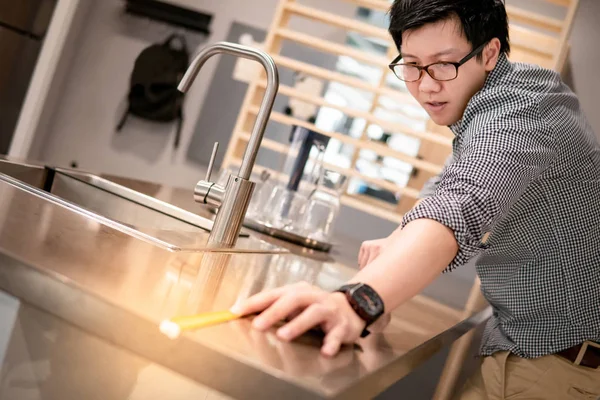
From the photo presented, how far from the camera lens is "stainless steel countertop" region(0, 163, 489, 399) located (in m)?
0.65

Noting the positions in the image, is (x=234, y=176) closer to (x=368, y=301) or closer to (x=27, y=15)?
(x=368, y=301)

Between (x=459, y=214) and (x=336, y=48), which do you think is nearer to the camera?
(x=459, y=214)

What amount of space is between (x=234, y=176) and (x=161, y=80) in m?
3.29

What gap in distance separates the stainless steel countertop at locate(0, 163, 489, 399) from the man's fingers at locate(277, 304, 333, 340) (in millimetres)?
16

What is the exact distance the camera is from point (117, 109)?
15.4 ft

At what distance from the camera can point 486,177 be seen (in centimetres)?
99

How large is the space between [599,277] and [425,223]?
61cm

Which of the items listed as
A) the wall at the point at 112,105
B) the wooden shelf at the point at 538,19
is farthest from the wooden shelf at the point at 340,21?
the wall at the point at 112,105

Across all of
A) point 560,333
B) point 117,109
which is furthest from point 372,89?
point 117,109

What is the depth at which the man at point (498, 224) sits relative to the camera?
89cm

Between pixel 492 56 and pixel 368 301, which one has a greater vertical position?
pixel 492 56

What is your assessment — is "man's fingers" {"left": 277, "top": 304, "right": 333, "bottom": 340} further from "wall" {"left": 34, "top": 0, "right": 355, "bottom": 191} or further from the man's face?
"wall" {"left": 34, "top": 0, "right": 355, "bottom": 191}

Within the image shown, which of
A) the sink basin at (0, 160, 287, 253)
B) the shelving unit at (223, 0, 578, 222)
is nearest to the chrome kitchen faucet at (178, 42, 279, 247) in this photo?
the sink basin at (0, 160, 287, 253)

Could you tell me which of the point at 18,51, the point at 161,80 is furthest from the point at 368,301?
the point at 18,51
